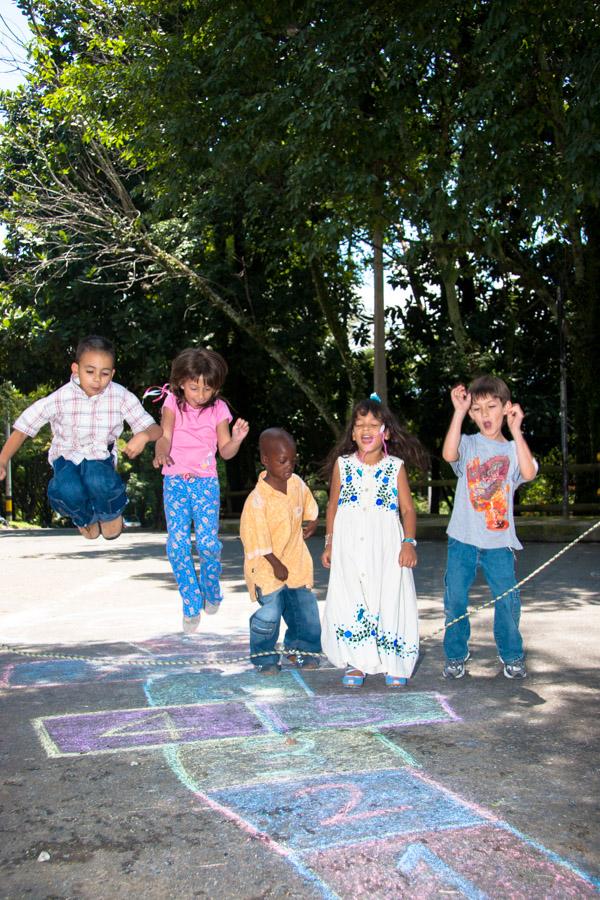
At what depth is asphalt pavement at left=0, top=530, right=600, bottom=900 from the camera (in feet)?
11.1

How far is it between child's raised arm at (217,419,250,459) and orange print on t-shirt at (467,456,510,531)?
153 centimetres

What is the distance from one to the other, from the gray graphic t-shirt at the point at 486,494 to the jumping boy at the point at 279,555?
934 millimetres

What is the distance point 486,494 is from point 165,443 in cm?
200

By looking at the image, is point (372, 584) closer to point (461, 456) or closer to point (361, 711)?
point (361, 711)

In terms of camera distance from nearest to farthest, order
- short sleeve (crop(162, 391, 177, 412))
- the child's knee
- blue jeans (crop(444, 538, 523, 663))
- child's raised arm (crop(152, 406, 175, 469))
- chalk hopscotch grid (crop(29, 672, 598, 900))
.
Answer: chalk hopscotch grid (crop(29, 672, 598, 900))
child's raised arm (crop(152, 406, 175, 469))
short sleeve (crop(162, 391, 177, 412))
blue jeans (crop(444, 538, 523, 663))
the child's knee

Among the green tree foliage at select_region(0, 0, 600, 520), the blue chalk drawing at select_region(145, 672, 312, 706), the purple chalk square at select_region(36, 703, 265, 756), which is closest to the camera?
the purple chalk square at select_region(36, 703, 265, 756)

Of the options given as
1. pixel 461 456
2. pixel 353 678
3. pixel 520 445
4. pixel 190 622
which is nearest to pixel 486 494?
pixel 461 456

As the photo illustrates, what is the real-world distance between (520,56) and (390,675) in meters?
9.45

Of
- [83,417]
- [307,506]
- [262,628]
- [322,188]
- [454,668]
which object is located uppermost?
[322,188]

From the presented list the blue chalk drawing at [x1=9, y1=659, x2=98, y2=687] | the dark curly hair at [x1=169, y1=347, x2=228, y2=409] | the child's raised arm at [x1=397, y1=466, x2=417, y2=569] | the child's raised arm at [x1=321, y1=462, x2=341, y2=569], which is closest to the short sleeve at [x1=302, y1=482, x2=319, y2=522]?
the child's raised arm at [x1=321, y1=462, x2=341, y2=569]

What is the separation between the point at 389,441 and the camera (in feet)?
20.3

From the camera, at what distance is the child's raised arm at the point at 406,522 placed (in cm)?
589

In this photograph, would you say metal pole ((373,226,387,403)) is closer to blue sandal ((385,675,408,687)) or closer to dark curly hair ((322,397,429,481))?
dark curly hair ((322,397,429,481))

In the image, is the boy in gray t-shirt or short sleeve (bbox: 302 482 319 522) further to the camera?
short sleeve (bbox: 302 482 319 522)
